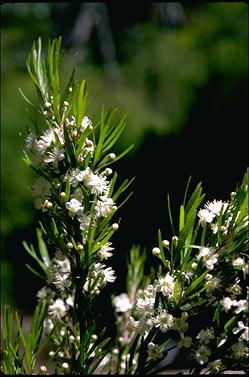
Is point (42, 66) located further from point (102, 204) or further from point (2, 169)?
point (2, 169)

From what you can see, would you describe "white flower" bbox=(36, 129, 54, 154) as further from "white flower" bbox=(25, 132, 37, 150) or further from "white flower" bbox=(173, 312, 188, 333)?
"white flower" bbox=(173, 312, 188, 333)

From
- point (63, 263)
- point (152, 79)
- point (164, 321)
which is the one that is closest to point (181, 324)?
point (164, 321)

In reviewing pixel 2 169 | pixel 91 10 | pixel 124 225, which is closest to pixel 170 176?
pixel 124 225

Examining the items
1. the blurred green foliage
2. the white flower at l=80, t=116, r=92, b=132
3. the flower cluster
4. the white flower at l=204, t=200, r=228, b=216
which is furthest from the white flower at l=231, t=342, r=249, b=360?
the blurred green foliage

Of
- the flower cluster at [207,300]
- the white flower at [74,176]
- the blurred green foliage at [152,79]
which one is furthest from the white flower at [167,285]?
the blurred green foliage at [152,79]

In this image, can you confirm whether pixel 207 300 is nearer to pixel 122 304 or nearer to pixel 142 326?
pixel 142 326

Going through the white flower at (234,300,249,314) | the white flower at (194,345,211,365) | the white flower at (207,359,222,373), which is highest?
the white flower at (234,300,249,314)

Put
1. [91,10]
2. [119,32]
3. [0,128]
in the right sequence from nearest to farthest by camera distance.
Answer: [0,128], [91,10], [119,32]
